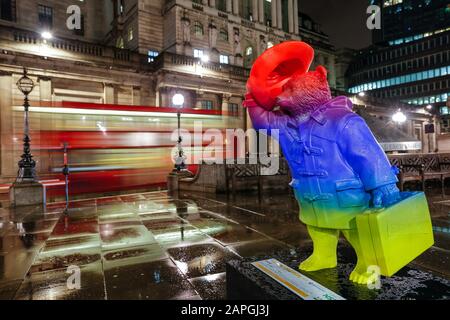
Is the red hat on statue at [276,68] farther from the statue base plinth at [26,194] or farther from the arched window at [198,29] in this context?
the arched window at [198,29]

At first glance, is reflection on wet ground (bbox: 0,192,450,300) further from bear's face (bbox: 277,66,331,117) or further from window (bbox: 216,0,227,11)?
window (bbox: 216,0,227,11)

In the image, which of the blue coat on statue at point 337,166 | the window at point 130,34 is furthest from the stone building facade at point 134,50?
the blue coat on statue at point 337,166

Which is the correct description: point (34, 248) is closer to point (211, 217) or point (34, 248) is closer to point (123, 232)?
point (123, 232)

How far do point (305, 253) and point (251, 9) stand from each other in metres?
42.1

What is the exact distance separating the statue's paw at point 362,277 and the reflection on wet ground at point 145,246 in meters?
1.03

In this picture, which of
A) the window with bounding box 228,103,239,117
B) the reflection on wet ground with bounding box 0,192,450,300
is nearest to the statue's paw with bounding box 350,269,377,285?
the reflection on wet ground with bounding box 0,192,450,300

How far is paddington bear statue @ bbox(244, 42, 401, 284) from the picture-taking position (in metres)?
2.30

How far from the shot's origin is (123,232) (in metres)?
6.28

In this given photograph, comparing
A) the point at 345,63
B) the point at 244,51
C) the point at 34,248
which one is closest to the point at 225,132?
the point at 34,248

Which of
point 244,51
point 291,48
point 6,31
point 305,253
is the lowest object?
point 305,253

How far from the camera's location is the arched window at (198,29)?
32609 mm

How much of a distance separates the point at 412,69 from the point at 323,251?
278ft
